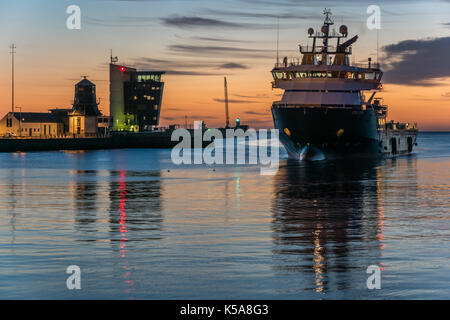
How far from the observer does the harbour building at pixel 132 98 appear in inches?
6978

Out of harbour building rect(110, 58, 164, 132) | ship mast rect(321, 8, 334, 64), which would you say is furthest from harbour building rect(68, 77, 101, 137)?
ship mast rect(321, 8, 334, 64)

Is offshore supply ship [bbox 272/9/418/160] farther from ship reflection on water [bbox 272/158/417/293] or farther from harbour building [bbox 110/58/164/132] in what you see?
harbour building [bbox 110/58/164/132]

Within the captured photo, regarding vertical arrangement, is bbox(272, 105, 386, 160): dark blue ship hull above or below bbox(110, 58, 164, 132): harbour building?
below

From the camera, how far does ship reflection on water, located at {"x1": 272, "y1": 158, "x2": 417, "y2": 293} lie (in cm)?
1716

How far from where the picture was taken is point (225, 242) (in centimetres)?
2161

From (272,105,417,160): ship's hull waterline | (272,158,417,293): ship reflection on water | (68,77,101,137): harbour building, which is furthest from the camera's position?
(68,77,101,137): harbour building

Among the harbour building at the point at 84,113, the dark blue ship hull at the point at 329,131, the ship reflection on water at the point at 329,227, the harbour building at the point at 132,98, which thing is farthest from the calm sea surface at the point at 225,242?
the harbour building at the point at 132,98

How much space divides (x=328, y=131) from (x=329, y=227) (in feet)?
163

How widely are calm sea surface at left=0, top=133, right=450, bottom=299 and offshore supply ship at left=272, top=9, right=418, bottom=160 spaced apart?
30.8 m

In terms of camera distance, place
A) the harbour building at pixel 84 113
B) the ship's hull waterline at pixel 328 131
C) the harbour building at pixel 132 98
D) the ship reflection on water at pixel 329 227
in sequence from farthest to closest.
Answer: the harbour building at pixel 132 98, the harbour building at pixel 84 113, the ship's hull waterline at pixel 328 131, the ship reflection on water at pixel 329 227

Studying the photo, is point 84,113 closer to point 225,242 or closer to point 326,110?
point 326,110

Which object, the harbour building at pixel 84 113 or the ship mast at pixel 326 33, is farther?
the harbour building at pixel 84 113

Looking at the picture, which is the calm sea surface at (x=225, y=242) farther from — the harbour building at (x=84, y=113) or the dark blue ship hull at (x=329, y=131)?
the harbour building at (x=84, y=113)
